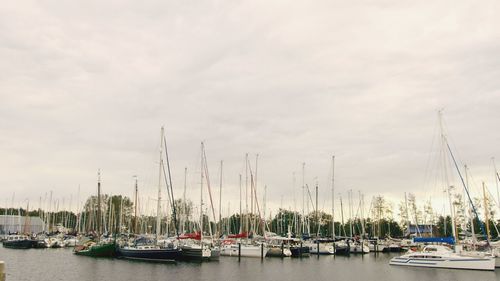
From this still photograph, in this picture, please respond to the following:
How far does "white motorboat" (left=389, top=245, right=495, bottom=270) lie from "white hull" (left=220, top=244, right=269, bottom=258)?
19393 mm

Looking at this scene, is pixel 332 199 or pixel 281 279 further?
pixel 332 199

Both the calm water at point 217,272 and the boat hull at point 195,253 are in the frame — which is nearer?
the calm water at point 217,272

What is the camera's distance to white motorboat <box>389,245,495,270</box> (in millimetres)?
53156

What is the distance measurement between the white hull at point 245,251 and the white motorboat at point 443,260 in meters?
19.4

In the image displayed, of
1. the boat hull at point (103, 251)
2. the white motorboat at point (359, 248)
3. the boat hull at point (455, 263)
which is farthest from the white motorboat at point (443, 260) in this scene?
the boat hull at point (103, 251)

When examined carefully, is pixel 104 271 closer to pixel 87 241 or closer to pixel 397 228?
pixel 87 241

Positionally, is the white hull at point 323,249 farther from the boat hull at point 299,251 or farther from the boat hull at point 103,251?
the boat hull at point 103,251

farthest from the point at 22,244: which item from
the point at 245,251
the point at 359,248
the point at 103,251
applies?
the point at 359,248

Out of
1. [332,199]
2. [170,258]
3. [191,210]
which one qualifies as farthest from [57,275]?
[191,210]

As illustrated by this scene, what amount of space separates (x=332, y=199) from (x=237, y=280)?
46546 millimetres

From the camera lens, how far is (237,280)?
42000 mm

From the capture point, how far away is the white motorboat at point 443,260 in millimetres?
53156

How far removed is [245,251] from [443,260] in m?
28.2

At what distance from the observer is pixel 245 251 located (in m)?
69.7
